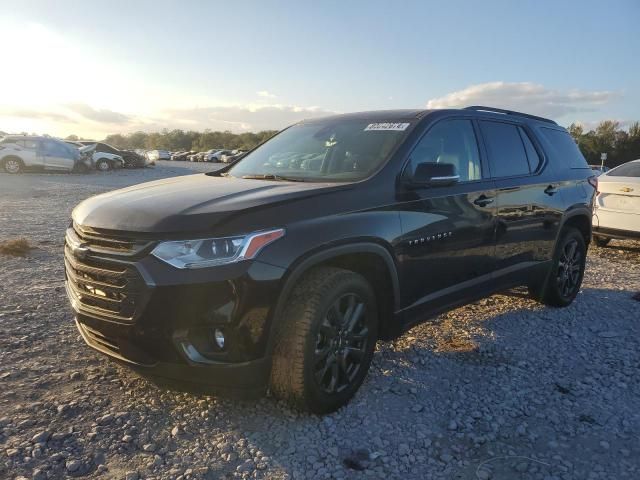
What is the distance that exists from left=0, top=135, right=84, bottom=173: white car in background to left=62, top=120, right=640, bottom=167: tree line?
37.3 metres

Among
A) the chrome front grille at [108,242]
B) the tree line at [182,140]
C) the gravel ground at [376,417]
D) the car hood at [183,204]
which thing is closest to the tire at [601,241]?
the gravel ground at [376,417]

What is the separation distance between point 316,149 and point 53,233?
254 inches

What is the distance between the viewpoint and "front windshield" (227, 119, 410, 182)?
11.8 ft

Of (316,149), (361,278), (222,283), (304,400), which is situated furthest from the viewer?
(316,149)

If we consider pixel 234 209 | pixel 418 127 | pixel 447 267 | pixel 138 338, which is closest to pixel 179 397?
pixel 138 338

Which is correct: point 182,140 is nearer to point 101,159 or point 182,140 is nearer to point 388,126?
point 101,159

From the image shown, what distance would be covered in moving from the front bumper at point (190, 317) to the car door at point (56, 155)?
23.0m

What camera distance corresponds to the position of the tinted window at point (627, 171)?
8453mm

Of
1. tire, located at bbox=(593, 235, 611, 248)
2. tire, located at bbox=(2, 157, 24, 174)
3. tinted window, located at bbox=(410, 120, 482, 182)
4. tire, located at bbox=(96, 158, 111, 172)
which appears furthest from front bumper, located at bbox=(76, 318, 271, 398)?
tire, located at bbox=(96, 158, 111, 172)

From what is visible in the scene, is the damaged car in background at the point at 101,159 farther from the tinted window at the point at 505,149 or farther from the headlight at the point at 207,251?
the headlight at the point at 207,251

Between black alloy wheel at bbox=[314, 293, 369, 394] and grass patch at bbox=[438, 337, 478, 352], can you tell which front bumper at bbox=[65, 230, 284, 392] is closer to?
black alloy wheel at bbox=[314, 293, 369, 394]

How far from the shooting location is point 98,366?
11.9ft

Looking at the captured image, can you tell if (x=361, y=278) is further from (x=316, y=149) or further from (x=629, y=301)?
(x=629, y=301)

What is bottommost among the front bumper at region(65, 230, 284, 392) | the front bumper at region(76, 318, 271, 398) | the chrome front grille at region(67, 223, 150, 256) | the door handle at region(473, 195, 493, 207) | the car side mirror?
the front bumper at region(76, 318, 271, 398)
